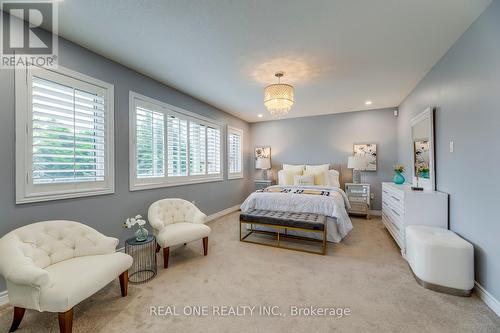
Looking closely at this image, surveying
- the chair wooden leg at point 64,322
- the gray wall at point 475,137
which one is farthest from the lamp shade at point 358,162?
the chair wooden leg at point 64,322

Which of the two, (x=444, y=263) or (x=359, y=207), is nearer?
(x=444, y=263)

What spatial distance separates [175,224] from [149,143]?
1.38m

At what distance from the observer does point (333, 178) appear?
508 centimetres

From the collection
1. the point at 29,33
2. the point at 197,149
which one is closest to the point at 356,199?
the point at 197,149

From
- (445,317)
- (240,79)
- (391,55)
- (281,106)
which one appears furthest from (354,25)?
(445,317)

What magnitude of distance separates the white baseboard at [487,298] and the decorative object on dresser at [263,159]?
4.43 metres

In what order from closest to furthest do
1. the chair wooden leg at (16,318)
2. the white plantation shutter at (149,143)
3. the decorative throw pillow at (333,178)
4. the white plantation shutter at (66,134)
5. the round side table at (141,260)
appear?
the chair wooden leg at (16,318), the white plantation shutter at (66,134), the round side table at (141,260), the white plantation shutter at (149,143), the decorative throw pillow at (333,178)

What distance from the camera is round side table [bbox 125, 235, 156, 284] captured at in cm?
224

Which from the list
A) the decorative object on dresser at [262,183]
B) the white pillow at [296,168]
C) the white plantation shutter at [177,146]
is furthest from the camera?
the decorative object on dresser at [262,183]

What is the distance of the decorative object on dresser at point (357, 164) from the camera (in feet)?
15.7

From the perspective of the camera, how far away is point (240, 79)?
3.30 m

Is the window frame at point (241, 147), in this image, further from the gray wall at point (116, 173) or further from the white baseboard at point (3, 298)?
the white baseboard at point (3, 298)

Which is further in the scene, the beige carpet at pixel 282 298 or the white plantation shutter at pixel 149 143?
the white plantation shutter at pixel 149 143

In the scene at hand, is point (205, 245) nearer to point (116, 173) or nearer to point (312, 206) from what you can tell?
point (116, 173)
